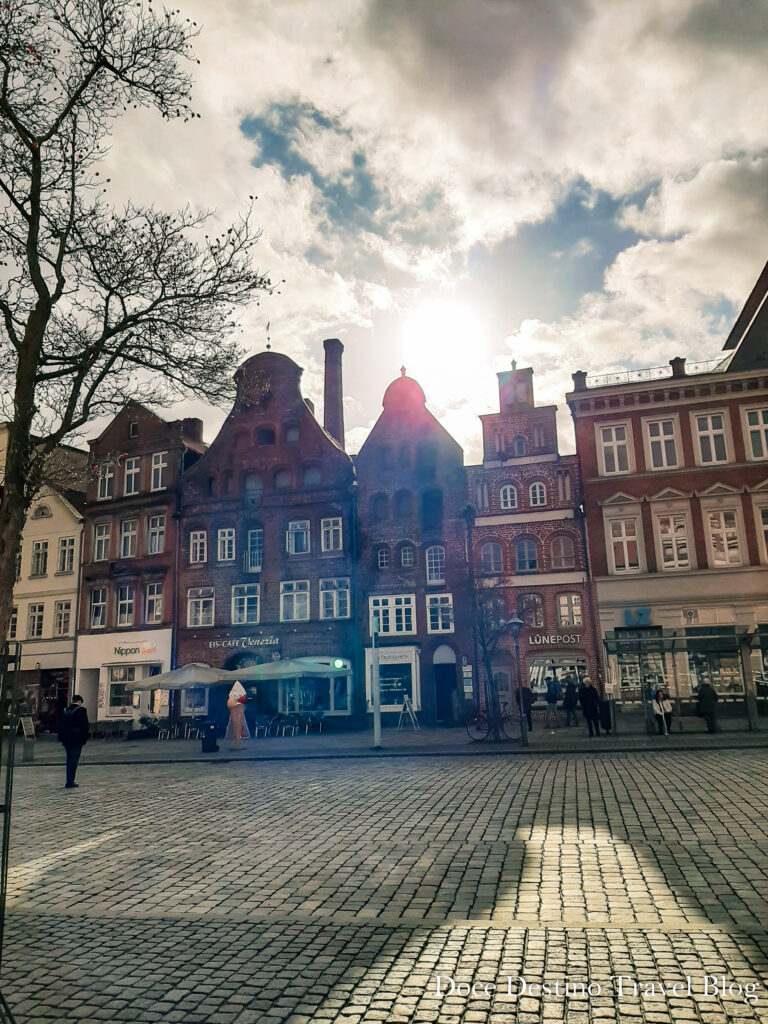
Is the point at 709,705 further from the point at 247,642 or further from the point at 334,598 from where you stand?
the point at 247,642

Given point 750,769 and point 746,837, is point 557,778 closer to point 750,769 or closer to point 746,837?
point 750,769

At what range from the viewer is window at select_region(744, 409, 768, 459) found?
3203 cm

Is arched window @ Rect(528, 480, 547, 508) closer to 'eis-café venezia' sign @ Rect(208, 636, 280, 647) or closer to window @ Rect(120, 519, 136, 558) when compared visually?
'eis-café venezia' sign @ Rect(208, 636, 280, 647)

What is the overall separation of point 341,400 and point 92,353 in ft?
106

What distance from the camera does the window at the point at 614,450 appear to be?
3372cm

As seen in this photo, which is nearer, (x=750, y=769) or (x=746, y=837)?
(x=746, y=837)

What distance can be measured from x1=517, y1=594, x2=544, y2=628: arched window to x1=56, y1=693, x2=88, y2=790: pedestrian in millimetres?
20769

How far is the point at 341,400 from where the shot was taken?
1711 inches

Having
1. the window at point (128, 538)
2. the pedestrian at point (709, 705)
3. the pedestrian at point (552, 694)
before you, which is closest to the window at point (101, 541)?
the window at point (128, 538)

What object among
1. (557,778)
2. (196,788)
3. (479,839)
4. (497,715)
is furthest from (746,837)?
(497,715)

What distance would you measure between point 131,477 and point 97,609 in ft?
24.0

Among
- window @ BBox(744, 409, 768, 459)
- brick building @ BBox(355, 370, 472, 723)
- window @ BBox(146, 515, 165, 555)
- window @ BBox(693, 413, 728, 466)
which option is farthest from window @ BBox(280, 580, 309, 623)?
window @ BBox(744, 409, 768, 459)

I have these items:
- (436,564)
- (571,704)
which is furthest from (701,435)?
(571,704)

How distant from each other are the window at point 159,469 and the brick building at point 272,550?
68.3 inches
